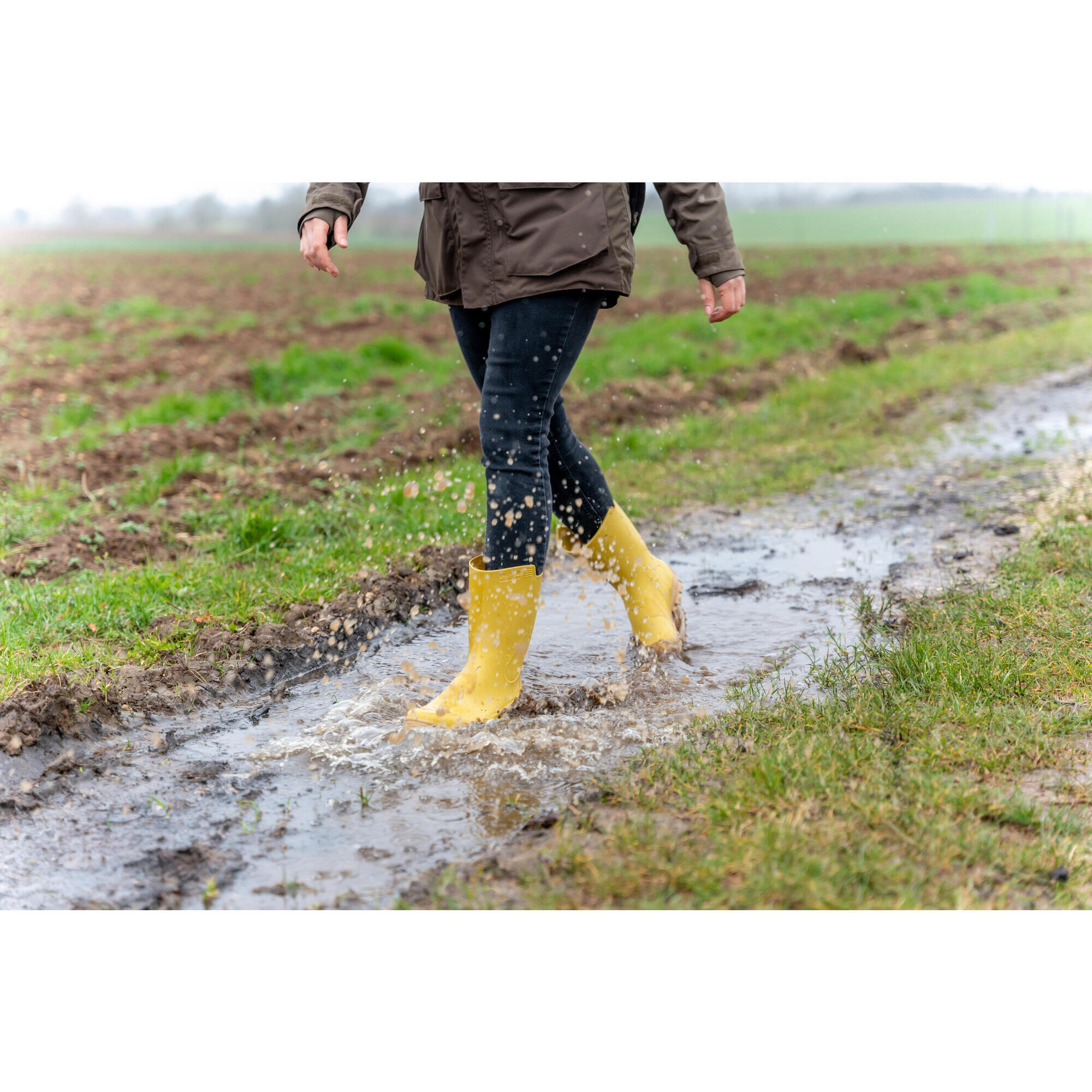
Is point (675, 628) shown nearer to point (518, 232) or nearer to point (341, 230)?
point (518, 232)

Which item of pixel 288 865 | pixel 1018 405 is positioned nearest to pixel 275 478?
pixel 288 865

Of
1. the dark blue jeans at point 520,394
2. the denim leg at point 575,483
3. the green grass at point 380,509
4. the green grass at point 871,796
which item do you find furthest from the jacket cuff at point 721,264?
the green grass at point 380,509

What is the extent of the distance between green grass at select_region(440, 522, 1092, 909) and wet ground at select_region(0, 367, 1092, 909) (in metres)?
0.21

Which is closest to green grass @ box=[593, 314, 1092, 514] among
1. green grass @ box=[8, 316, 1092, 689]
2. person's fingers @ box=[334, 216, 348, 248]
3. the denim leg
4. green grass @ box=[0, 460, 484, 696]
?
green grass @ box=[8, 316, 1092, 689]

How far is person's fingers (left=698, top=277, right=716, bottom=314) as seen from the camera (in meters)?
2.61

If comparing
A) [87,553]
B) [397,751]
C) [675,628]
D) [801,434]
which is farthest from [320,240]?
[801,434]

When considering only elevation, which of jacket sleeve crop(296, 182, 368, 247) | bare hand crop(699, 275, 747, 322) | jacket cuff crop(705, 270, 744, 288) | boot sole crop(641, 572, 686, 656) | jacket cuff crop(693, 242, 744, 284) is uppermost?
jacket sleeve crop(296, 182, 368, 247)

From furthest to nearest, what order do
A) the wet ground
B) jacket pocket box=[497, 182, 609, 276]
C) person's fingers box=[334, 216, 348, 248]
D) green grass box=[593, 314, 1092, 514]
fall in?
green grass box=[593, 314, 1092, 514] → person's fingers box=[334, 216, 348, 248] → jacket pocket box=[497, 182, 609, 276] → the wet ground

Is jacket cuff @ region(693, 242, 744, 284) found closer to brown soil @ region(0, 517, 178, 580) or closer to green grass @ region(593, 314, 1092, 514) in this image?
green grass @ region(593, 314, 1092, 514)

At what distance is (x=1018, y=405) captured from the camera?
22.7 feet

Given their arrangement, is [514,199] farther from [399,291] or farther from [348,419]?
[399,291]

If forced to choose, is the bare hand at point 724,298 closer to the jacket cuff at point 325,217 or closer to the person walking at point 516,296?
the person walking at point 516,296

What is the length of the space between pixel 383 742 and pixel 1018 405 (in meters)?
5.92

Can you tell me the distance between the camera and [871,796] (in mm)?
2061
